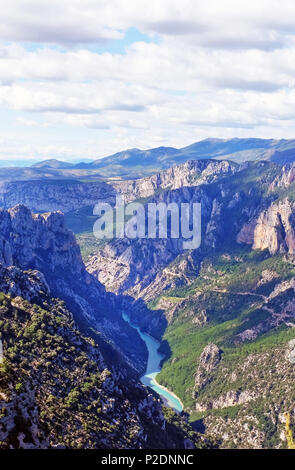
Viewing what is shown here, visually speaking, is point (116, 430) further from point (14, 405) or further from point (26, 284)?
point (26, 284)

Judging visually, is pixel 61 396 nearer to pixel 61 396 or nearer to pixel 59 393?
pixel 61 396

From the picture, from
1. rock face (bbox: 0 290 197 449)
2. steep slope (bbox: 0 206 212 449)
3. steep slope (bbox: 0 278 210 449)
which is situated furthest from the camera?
steep slope (bbox: 0 206 212 449)

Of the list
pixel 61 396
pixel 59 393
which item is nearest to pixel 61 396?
pixel 61 396

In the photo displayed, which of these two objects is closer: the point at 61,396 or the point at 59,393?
the point at 61,396

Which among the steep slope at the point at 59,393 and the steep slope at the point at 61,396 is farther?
the steep slope at the point at 59,393

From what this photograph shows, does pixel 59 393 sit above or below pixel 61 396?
above

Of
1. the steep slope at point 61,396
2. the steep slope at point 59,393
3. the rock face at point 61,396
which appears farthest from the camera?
the steep slope at point 59,393

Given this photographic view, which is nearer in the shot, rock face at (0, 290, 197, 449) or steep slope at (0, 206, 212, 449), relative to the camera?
rock face at (0, 290, 197, 449)

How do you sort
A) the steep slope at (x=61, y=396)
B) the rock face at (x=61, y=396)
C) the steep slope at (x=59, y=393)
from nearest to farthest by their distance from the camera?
the rock face at (x=61, y=396), the steep slope at (x=61, y=396), the steep slope at (x=59, y=393)

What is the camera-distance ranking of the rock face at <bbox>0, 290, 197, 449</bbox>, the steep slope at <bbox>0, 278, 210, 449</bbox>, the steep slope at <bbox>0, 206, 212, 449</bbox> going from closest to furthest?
the rock face at <bbox>0, 290, 197, 449</bbox>
the steep slope at <bbox>0, 278, 210, 449</bbox>
the steep slope at <bbox>0, 206, 212, 449</bbox>
